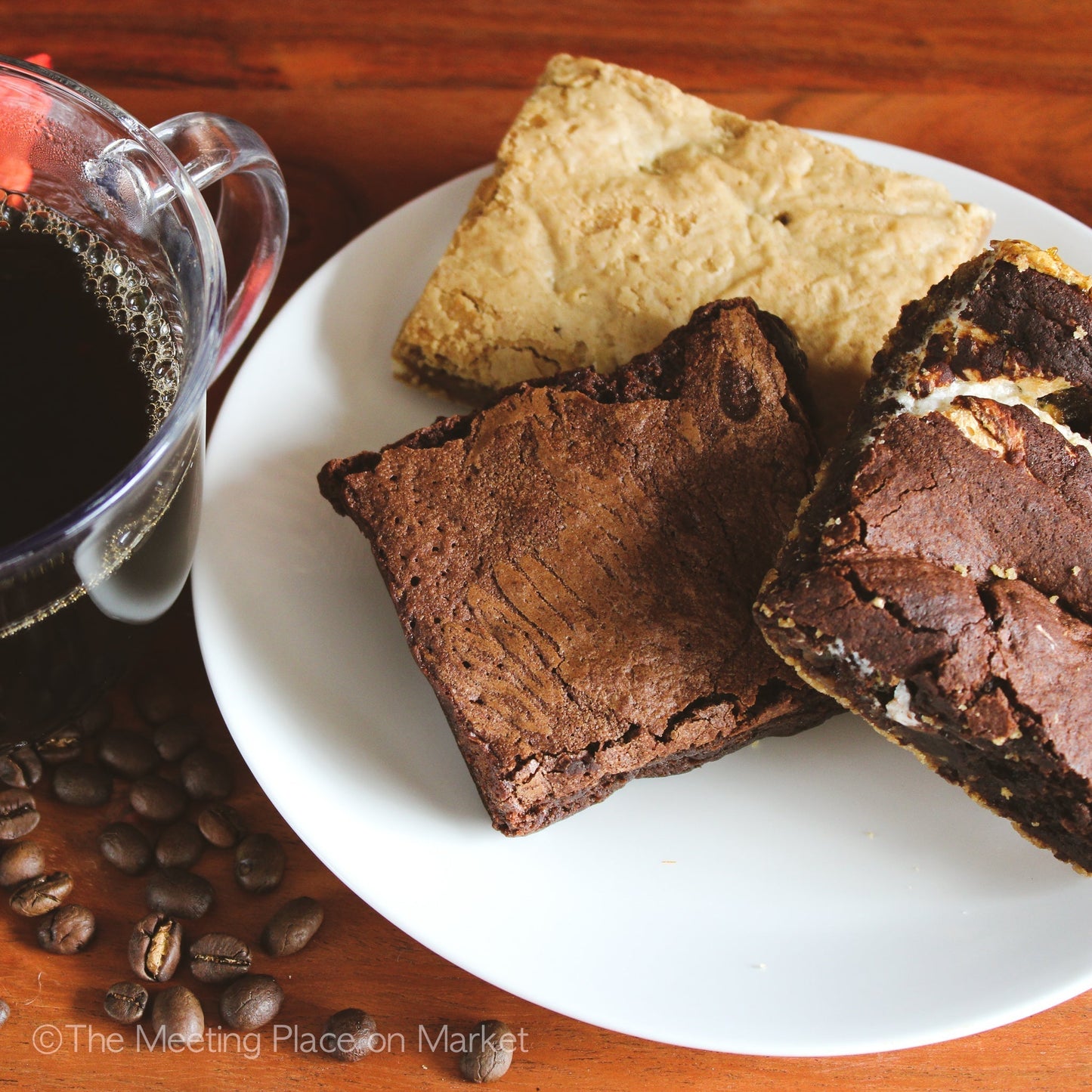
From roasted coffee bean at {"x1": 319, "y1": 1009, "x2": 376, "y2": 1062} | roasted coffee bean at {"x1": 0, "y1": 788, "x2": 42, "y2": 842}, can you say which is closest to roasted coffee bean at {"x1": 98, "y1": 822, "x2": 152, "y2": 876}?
roasted coffee bean at {"x1": 0, "y1": 788, "x2": 42, "y2": 842}

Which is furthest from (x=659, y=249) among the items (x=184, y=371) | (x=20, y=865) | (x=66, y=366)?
(x=20, y=865)

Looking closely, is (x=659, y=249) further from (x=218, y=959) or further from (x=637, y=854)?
(x=218, y=959)

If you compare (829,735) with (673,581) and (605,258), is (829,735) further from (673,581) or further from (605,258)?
(605,258)

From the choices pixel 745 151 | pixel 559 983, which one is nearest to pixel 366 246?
pixel 745 151

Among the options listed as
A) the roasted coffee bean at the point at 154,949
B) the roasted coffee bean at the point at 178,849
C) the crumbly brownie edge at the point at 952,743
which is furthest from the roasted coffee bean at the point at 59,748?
the crumbly brownie edge at the point at 952,743

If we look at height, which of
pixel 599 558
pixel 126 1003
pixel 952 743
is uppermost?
pixel 599 558

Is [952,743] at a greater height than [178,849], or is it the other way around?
[952,743]
